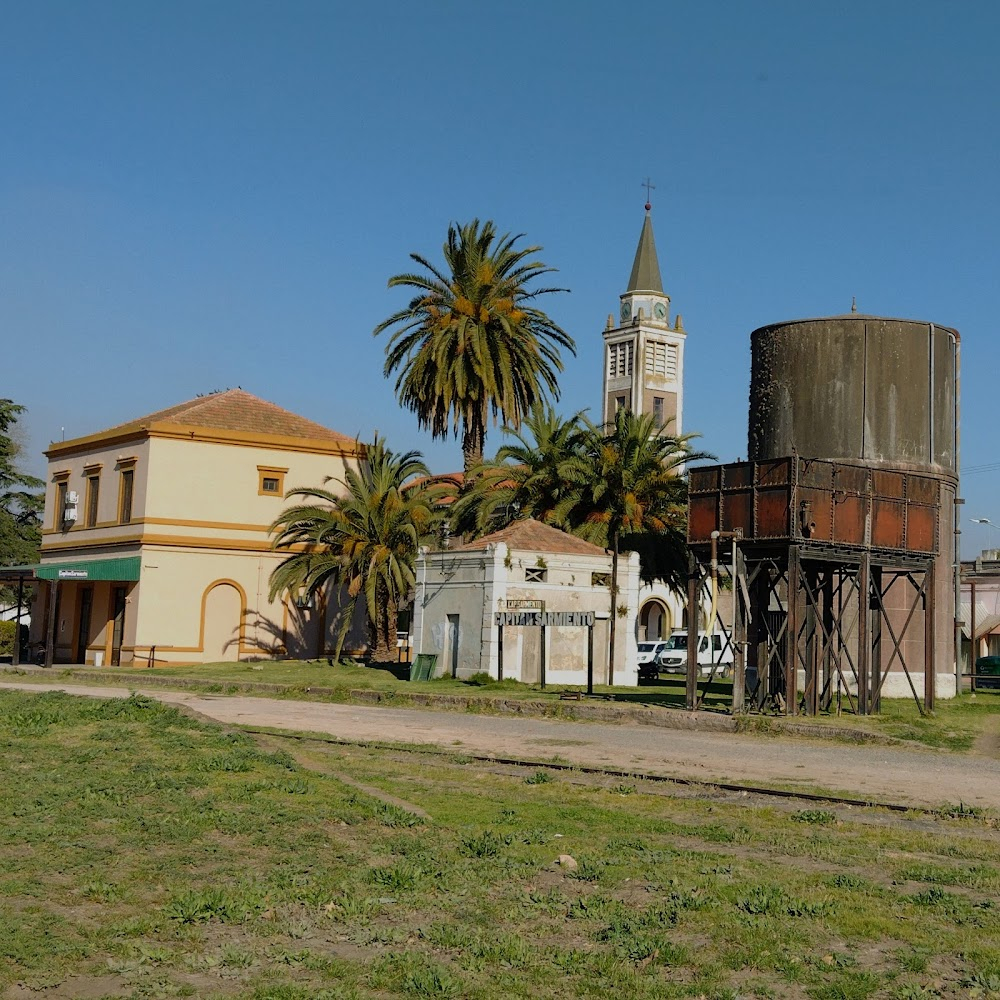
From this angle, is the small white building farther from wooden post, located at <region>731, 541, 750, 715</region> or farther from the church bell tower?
the church bell tower

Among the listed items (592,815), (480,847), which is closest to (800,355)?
(592,815)

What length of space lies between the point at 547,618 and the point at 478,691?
9.50 ft

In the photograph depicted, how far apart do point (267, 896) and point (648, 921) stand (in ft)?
8.21

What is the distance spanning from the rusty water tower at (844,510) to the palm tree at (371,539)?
1221cm

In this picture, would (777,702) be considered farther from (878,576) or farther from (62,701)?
(62,701)

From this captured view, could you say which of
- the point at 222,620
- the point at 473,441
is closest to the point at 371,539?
the point at 473,441

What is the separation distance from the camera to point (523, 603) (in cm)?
3662

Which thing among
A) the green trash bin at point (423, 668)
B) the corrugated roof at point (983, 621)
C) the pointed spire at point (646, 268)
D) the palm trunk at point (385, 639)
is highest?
the pointed spire at point (646, 268)

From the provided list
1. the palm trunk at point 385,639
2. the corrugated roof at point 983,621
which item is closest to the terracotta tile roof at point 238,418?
the palm trunk at point 385,639

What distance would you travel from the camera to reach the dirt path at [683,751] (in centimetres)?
1623

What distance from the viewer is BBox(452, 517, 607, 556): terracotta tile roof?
37.2 m

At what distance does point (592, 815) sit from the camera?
12.7 meters

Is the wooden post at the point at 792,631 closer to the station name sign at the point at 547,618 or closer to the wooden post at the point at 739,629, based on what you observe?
the wooden post at the point at 739,629

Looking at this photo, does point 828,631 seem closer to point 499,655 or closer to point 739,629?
point 739,629
